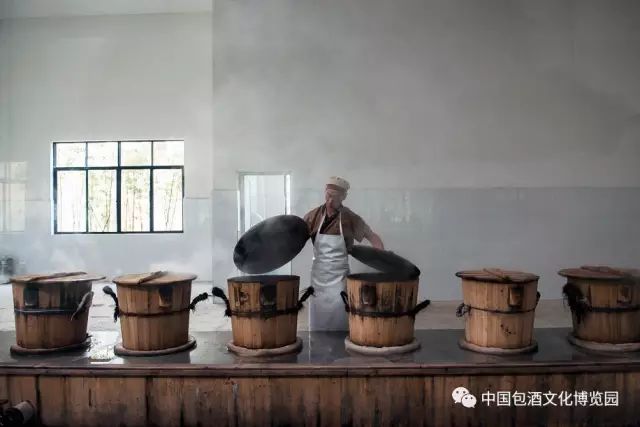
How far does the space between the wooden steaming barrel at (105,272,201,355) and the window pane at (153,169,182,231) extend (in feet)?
17.3

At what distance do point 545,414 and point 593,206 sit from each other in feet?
13.9

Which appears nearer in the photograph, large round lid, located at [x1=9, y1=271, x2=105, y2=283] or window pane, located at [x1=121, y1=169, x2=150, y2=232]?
large round lid, located at [x1=9, y1=271, x2=105, y2=283]

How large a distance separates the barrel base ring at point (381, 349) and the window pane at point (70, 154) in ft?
23.1

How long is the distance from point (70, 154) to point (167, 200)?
1936 millimetres

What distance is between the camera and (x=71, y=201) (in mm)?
8086

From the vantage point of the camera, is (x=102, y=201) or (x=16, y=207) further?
(x=102, y=201)

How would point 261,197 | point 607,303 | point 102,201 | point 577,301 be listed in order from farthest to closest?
point 102,201 → point 261,197 → point 577,301 → point 607,303

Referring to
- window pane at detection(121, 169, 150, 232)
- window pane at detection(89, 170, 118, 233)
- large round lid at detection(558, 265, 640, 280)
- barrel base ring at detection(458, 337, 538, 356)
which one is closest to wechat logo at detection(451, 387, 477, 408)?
barrel base ring at detection(458, 337, 538, 356)

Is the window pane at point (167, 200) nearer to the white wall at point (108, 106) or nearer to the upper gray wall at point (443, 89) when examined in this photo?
the white wall at point (108, 106)

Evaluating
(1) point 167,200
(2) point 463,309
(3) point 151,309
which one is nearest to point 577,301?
(2) point 463,309

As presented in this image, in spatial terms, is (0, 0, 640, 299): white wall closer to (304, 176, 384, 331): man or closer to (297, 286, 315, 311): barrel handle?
(304, 176, 384, 331): man

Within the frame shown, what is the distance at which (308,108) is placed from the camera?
5.89 metres

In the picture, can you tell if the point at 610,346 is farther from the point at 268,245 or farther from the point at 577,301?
the point at 268,245

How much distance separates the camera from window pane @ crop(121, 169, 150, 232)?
8.05m
